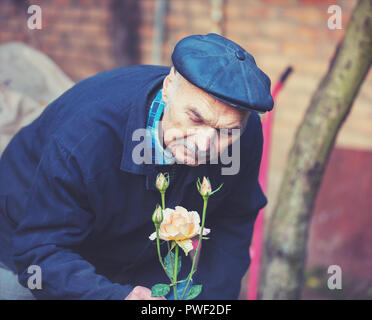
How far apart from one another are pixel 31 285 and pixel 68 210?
0.81ft

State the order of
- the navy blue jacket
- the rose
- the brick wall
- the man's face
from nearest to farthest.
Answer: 1. the rose
2. the man's face
3. the navy blue jacket
4. the brick wall

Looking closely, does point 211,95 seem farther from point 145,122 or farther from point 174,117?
point 145,122

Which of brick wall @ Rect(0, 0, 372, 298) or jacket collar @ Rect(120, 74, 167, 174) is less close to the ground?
brick wall @ Rect(0, 0, 372, 298)

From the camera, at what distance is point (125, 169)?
158 cm

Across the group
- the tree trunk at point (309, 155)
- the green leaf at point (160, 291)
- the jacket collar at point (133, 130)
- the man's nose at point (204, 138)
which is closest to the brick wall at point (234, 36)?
the tree trunk at point (309, 155)

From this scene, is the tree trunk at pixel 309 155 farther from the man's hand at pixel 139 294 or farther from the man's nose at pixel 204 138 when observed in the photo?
the man's hand at pixel 139 294

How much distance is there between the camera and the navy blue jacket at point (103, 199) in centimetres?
150

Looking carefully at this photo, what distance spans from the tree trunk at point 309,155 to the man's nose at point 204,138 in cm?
98

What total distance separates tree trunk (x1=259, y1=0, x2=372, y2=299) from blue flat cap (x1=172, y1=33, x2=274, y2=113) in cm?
93

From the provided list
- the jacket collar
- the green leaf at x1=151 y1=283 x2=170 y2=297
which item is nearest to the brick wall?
the jacket collar

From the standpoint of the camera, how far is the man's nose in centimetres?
139

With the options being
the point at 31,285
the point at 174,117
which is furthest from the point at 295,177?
the point at 31,285

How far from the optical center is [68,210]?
1517 millimetres

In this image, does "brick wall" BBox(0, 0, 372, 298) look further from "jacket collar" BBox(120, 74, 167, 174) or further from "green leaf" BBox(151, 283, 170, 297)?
"green leaf" BBox(151, 283, 170, 297)
